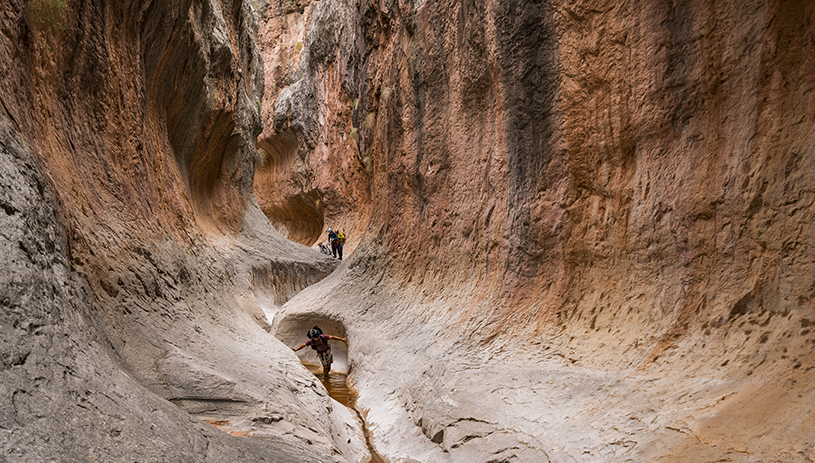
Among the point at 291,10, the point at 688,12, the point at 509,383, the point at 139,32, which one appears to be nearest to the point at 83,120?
the point at 139,32

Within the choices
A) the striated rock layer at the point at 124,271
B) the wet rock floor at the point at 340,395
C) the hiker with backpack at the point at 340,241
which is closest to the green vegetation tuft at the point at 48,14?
the striated rock layer at the point at 124,271

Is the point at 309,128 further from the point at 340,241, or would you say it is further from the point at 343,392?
the point at 343,392

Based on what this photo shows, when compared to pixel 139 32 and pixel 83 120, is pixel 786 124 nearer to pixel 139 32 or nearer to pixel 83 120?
pixel 83 120

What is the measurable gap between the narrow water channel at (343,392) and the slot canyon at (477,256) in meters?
0.13

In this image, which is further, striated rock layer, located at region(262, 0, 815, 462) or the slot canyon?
striated rock layer, located at region(262, 0, 815, 462)

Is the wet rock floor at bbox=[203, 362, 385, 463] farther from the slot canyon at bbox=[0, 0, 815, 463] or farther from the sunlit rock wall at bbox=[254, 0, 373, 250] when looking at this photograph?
the sunlit rock wall at bbox=[254, 0, 373, 250]

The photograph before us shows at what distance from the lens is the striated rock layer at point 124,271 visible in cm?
313

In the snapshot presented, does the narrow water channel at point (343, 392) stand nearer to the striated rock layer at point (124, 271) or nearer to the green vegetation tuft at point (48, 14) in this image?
the striated rock layer at point (124, 271)

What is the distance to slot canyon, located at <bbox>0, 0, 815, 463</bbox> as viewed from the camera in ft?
12.3

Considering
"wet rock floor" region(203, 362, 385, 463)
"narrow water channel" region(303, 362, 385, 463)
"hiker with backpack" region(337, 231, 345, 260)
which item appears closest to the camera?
"wet rock floor" region(203, 362, 385, 463)

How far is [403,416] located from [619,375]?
303 cm

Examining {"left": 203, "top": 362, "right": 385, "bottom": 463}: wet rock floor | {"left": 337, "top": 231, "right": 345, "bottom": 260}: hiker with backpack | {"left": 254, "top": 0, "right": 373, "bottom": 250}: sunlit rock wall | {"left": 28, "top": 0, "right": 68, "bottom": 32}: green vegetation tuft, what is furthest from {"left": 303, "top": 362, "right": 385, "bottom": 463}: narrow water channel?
{"left": 254, "top": 0, "right": 373, "bottom": 250}: sunlit rock wall

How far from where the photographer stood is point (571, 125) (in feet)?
23.3

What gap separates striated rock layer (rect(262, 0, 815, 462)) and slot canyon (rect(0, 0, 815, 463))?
0.10ft
